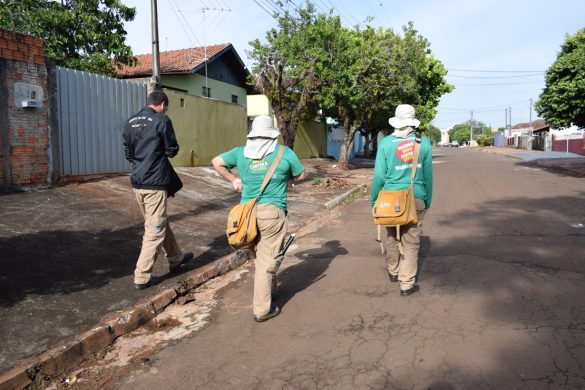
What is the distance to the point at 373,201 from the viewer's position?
5.04 metres

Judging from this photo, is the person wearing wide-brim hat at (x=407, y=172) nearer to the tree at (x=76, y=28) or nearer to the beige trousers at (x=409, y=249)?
the beige trousers at (x=409, y=249)

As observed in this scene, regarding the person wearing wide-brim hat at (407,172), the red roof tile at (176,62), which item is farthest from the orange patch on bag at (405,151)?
the red roof tile at (176,62)

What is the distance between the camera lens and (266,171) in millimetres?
4188

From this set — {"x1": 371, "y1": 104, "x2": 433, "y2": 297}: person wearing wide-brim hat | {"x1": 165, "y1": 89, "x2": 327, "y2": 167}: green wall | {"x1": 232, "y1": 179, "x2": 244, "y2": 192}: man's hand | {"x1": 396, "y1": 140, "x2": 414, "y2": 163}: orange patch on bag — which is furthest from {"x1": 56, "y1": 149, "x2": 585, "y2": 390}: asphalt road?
{"x1": 165, "y1": 89, "x2": 327, "y2": 167}: green wall

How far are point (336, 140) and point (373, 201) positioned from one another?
96.5ft

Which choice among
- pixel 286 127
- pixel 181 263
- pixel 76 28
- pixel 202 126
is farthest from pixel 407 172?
pixel 76 28

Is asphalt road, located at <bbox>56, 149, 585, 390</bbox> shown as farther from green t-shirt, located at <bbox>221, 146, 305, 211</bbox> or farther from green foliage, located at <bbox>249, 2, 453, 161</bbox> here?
green foliage, located at <bbox>249, 2, 453, 161</bbox>

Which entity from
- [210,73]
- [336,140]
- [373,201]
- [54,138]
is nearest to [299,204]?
[54,138]

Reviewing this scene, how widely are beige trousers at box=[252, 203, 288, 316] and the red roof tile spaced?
16.6m

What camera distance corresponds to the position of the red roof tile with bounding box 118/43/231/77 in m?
20.0

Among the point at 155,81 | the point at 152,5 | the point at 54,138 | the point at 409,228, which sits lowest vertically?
the point at 409,228

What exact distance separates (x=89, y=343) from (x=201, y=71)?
60.5ft

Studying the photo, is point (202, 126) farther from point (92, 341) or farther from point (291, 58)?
point (92, 341)

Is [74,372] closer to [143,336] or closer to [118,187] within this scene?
[143,336]
